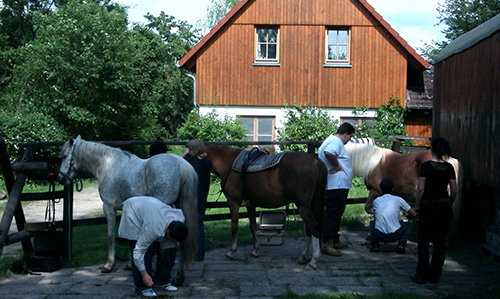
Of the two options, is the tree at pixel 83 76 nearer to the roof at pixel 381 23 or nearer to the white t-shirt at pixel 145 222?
the roof at pixel 381 23

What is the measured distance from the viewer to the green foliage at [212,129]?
57.9 feet

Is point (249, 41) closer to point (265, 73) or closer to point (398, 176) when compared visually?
point (265, 73)

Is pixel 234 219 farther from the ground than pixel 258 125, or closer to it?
closer to it

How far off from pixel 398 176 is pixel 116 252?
4.64 metres

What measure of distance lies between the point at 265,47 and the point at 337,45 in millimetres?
2665

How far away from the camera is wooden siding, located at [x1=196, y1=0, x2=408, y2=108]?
63.7 feet

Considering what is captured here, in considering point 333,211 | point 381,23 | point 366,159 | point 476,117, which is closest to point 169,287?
point 333,211

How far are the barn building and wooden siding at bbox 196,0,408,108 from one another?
9227 mm

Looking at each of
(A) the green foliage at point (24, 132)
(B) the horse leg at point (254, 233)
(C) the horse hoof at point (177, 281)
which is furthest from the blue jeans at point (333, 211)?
(A) the green foliage at point (24, 132)

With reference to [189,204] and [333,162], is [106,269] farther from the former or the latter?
[333,162]

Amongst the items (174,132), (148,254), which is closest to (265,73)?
(148,254)

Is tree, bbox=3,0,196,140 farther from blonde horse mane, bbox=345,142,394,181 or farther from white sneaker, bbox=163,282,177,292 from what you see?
white sneaker, bbox=163,282,177,292

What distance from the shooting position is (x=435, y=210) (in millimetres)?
6375

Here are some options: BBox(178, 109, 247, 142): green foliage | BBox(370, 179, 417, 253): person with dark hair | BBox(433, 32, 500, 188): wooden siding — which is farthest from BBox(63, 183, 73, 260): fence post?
BBox(178, 109, 247, 142): green foliage
